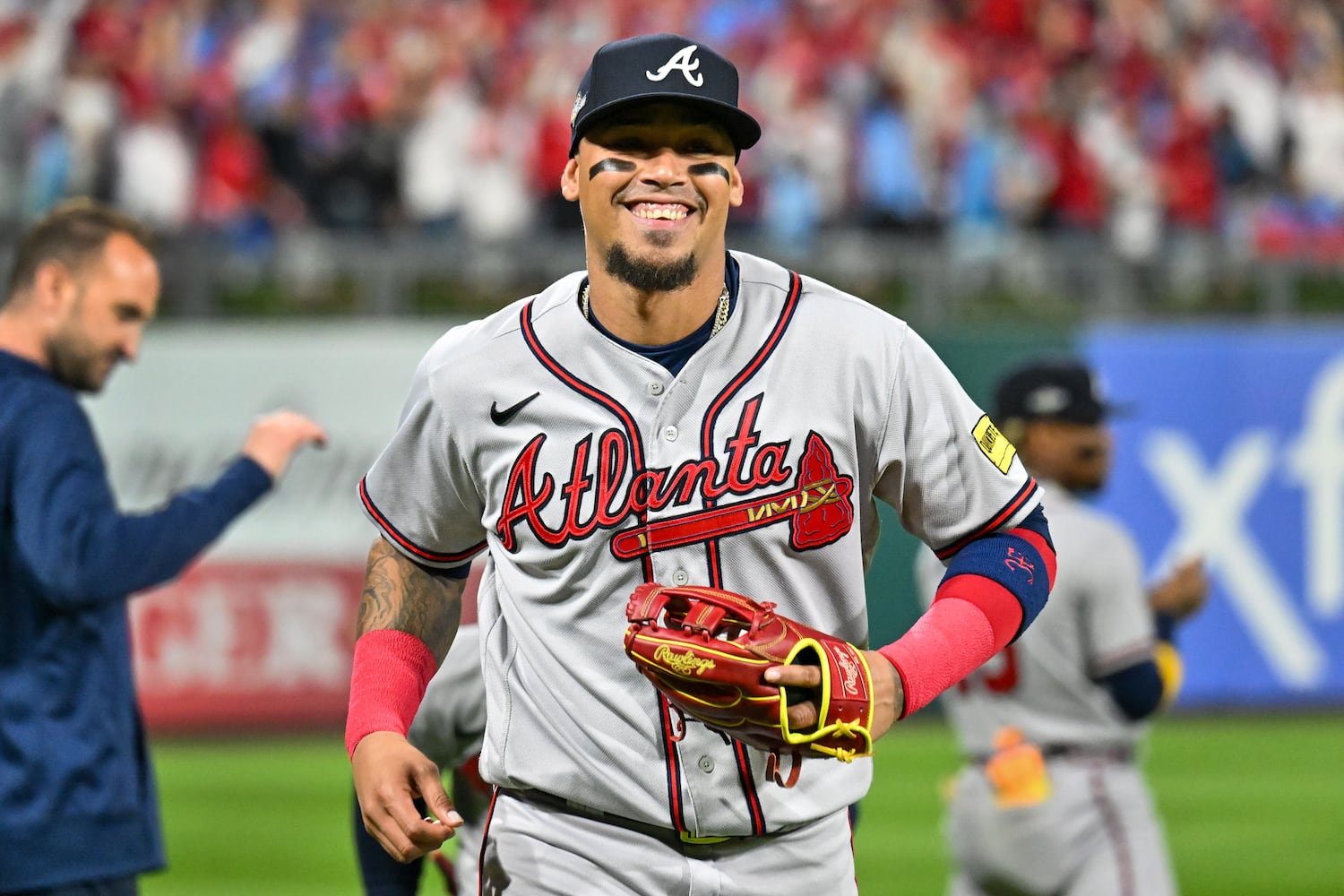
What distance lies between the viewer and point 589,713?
11.0 ft

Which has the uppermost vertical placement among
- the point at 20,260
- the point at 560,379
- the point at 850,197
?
the point at 850,197

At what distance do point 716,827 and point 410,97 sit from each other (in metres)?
11.6

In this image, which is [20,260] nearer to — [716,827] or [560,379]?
[560,379]

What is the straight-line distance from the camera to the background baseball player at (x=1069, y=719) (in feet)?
17.7

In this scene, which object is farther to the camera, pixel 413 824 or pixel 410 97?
pixel 410 97

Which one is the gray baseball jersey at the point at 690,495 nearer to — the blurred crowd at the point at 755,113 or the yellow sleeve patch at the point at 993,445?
the yellow sleeve patch at the point at 993,445

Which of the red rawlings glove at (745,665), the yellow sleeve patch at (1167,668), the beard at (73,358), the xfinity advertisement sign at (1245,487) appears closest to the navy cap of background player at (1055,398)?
the yellow sleeve patch at (1167,668)

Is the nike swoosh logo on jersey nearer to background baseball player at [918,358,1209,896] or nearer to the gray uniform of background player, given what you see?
the gray uniform of background player

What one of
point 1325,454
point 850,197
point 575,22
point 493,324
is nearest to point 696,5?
point 575,22

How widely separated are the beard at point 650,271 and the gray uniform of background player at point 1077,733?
2.29 meters

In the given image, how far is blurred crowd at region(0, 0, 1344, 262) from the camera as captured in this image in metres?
13.5

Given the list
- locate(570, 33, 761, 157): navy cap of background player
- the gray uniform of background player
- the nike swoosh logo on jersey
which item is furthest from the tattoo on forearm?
the gray uniform of background player

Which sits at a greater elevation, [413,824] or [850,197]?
[850,197]

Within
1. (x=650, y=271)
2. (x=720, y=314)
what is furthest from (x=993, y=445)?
(x=650, y=271)
